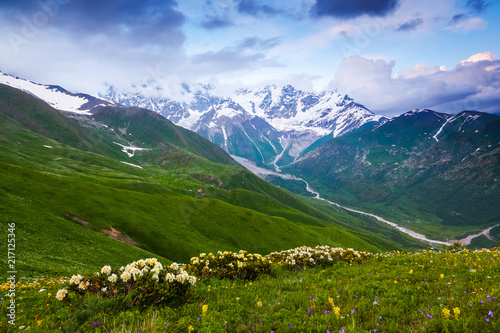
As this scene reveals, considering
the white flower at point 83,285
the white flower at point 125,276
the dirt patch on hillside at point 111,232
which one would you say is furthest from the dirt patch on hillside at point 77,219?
the white flower at point 125,276

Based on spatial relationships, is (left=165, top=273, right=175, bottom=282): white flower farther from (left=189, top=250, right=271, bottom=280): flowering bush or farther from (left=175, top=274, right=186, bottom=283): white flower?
(left=189, top=250, right=271, bottom=280): flowering bush

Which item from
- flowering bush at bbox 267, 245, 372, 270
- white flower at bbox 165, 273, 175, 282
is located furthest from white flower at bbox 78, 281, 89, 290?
flowering bush at bbox 267, 245, 372, 270

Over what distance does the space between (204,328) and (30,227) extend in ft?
140

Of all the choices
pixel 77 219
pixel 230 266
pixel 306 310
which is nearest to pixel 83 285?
pixel 230 266

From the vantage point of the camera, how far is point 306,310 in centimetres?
761

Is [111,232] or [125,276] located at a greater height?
[125,276]

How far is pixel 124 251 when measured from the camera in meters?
40.7

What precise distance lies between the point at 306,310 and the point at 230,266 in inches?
255

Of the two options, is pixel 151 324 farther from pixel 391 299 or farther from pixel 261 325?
pixel 391 299

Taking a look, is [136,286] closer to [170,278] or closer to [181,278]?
[170,278]

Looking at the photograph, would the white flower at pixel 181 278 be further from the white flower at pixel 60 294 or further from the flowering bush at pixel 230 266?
the flowering bush at pixel 230 266

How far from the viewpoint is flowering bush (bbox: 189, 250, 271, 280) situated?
518 inches

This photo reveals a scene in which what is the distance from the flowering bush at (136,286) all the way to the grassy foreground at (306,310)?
1.21 feet

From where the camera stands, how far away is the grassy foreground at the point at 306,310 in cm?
616
